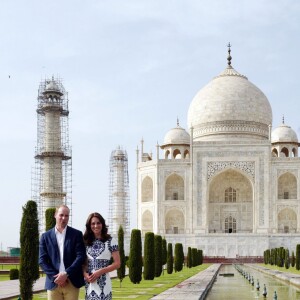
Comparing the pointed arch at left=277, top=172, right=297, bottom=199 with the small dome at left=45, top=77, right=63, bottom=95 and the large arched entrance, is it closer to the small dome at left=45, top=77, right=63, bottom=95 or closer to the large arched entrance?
the large arched entrance

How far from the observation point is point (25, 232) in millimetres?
8445

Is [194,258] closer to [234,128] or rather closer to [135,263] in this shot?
[135,263]

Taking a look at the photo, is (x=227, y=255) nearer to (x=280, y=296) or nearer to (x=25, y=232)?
(x=280, y=296)

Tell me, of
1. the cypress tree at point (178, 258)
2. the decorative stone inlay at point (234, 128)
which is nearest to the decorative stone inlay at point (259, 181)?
the decorative stone inlay at point (234, 128)

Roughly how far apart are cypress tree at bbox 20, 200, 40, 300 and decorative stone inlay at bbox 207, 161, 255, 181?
26081 millimetres

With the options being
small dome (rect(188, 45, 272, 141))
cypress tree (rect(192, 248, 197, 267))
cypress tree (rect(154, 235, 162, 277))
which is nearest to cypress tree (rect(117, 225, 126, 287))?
cypress tree (rect(154, 235, 162, 277))

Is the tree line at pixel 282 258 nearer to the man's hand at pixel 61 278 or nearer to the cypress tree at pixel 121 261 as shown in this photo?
the cypress tree at pixel 121 261

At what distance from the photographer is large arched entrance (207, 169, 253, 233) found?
3506 cm

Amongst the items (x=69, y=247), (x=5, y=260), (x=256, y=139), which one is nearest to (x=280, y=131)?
(x=256, y=139)

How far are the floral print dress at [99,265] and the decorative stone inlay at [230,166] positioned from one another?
29904mm

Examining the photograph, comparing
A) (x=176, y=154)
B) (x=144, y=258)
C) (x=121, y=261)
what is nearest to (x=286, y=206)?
(x=176, y=154)

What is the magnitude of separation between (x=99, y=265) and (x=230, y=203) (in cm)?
3164

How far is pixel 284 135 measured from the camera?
3697cm

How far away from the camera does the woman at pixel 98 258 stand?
Result: 4.45m
